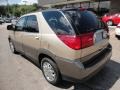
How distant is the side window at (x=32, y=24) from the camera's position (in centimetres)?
492

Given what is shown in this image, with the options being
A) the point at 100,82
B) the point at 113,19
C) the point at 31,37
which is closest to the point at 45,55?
the point at 31,37

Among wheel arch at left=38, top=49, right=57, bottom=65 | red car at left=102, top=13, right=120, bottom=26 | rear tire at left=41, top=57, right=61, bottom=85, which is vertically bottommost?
rear tire at left=41, top=57, right=61, bottom=85

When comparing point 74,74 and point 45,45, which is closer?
point 74,74

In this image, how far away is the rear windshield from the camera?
3953mm

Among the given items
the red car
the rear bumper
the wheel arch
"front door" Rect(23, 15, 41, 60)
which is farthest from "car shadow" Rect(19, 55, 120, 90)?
the red car

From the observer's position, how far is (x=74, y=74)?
3.83 metres

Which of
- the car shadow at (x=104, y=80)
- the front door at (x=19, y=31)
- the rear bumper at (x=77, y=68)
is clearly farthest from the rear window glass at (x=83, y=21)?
the front door at (x=19, y=31)

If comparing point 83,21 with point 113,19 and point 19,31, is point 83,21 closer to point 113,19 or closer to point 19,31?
point 19,31

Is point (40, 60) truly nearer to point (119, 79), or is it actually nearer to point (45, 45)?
point (45, 45)

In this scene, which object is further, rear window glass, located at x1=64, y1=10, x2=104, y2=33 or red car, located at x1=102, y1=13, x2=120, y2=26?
red car, located at x1=102, y1=13, x2=120, y2=26

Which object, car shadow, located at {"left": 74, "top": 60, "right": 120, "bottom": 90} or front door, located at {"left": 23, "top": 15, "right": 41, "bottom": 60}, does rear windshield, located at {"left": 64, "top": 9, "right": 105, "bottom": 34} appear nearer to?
front door, located at {"left": 23, "top": 15, "right": 41, "bottom": 60}

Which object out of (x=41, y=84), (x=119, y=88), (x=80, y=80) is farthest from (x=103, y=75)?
(x=41, y=84)

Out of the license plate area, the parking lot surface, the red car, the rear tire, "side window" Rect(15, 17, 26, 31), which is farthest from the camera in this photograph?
the red car

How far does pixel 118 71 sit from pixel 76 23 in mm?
2225
